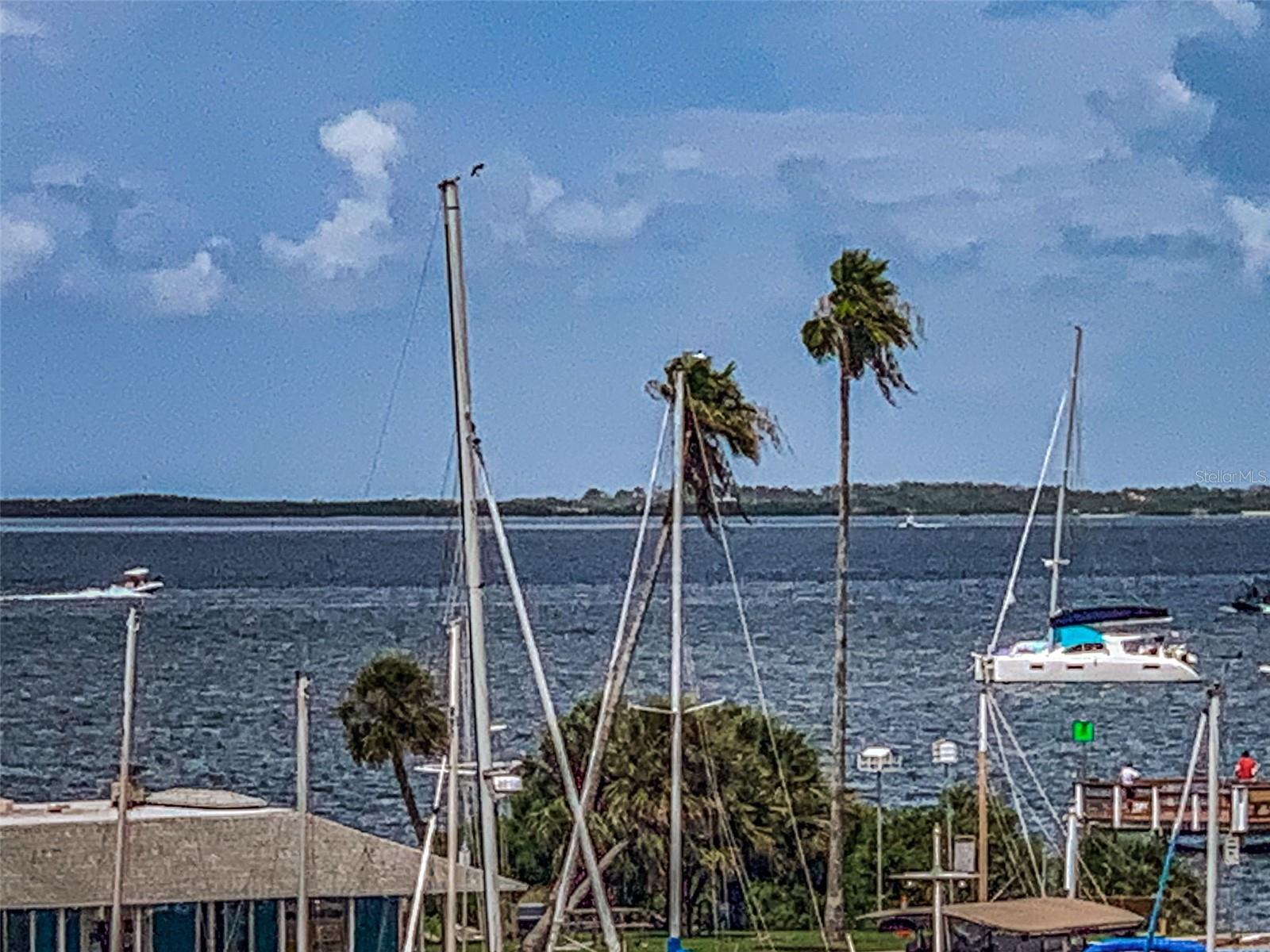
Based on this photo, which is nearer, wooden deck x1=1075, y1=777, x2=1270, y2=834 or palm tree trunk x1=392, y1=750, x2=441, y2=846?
palm tree trunk x1=392, y1=750, x2=441, y2=846

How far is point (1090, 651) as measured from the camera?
6247cm

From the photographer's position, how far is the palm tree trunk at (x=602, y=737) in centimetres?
3619

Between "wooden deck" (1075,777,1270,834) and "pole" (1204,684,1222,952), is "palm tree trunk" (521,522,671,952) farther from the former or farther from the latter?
"wooden deck" (1075,777,1270,834)

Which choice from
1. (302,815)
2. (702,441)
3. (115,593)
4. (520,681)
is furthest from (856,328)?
(115,593)

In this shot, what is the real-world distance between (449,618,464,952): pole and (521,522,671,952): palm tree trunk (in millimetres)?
2177

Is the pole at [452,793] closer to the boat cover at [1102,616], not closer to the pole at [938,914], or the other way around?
the pole at [938,914]

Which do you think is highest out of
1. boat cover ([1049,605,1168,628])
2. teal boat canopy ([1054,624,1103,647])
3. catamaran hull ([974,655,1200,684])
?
boat cover ([1049,605,1168,628])

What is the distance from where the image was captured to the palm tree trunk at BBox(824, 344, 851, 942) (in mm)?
41906

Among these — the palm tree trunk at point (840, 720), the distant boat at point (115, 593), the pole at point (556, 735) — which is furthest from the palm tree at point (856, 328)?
the distant boat at point (115, 593)

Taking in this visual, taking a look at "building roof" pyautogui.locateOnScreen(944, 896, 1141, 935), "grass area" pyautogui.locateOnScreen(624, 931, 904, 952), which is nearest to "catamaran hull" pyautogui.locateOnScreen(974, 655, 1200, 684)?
"grass area" pyautogui.locateOnScreen(624, 931, 904, 952)

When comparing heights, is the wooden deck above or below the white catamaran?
below

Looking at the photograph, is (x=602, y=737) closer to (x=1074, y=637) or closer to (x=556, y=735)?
(x=556, y=735)

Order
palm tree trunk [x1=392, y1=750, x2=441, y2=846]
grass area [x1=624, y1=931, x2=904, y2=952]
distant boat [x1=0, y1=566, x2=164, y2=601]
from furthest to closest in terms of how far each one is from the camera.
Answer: distant boat [x1=0, y1=566, x2=164, y2=601] → palm tree trunk [x1=392, y1=750, x2=441, y2=846] → grass area [x1=624, y1=931, x2=904, y2=952]

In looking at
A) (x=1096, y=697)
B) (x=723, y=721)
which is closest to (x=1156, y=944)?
(x=723, y=721)
